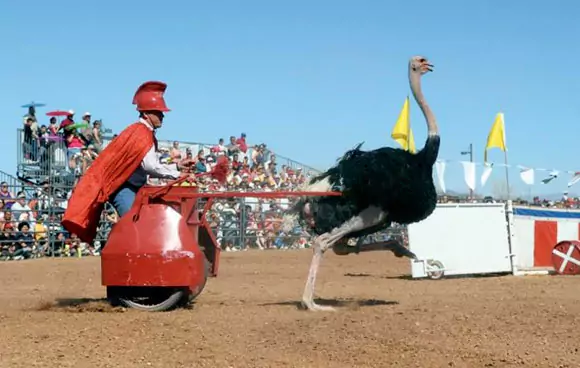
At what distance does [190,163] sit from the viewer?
7.12m

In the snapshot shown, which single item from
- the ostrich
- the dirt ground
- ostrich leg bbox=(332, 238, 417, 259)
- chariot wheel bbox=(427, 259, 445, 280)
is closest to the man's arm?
the dirt ground

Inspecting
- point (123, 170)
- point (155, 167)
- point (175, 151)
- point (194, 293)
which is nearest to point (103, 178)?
point (123, 170)

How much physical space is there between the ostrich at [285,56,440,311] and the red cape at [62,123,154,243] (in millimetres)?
1636

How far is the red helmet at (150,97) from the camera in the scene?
22.8 ft

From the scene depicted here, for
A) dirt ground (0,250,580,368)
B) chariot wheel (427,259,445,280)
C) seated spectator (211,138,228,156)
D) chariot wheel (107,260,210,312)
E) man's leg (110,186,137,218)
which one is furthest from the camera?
seated spectator (211,138,228,156)

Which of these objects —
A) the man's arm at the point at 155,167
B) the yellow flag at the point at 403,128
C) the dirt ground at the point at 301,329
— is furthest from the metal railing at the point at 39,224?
the man's arm at the point at 155,167

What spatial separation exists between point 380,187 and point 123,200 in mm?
2166

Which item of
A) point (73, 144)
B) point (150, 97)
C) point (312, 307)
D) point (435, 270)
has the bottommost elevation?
point (435, 270)

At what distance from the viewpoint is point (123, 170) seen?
22.2 ft

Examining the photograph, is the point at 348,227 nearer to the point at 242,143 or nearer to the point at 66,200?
→ the point at 66,200

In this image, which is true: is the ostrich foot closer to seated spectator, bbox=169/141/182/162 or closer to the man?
the man

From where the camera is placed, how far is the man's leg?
693 centimetres

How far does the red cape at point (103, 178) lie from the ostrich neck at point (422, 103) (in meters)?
2.60

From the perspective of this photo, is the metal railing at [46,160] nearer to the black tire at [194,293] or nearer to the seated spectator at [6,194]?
the seated spectator at [6,194]
